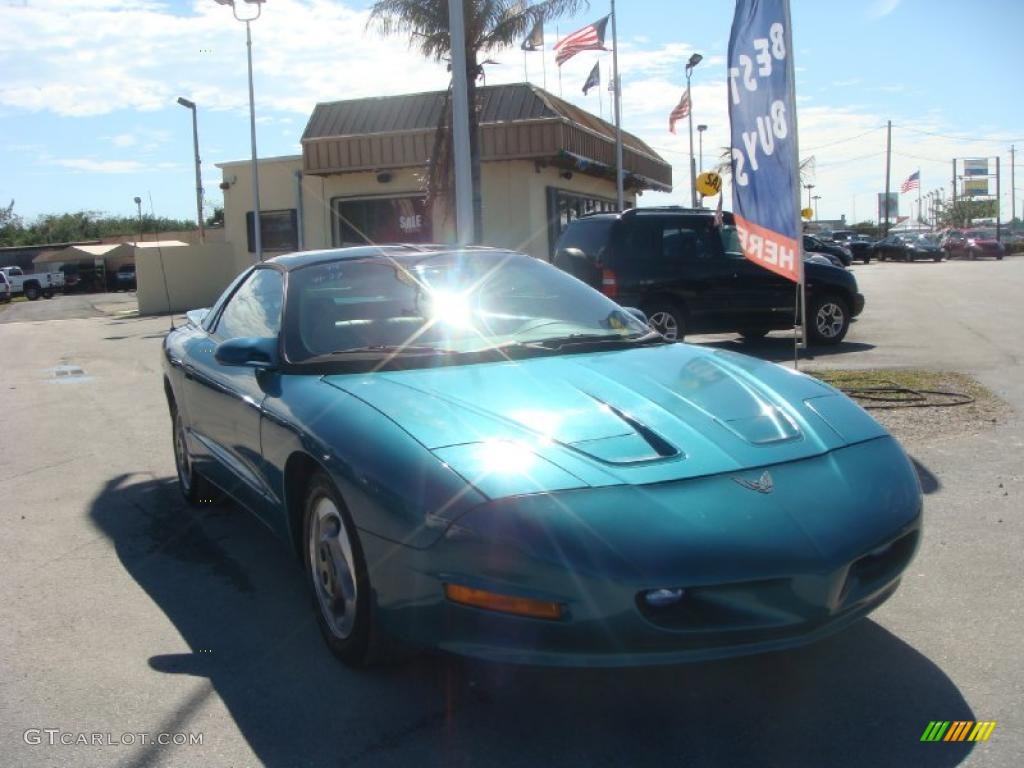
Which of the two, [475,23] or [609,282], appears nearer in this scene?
[609,282]

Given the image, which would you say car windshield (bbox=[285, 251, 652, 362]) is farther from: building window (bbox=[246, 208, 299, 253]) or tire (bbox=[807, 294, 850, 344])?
building window (bbox=[246, 208, 299, 253])

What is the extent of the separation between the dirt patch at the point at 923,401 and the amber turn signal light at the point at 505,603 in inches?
178

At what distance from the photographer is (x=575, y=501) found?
2666 mm

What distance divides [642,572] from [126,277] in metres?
51.9

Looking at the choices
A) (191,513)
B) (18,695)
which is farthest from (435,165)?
(18,695)

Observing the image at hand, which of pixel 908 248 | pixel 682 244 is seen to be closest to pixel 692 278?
pixel 682 244

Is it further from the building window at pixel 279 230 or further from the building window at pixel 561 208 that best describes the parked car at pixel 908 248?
the building window at pixel 279 230

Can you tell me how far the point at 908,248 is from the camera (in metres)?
49.1

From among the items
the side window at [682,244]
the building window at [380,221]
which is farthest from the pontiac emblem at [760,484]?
the building window at [380,221]

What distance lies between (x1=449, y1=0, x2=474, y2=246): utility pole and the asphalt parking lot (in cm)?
744

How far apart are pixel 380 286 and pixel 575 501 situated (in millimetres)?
1965

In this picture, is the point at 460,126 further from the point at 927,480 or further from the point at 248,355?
the point at 248,355

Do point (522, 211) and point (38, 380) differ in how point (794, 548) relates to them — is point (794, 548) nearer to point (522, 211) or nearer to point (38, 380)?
point (38, 380)

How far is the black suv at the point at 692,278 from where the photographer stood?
11.7 m
